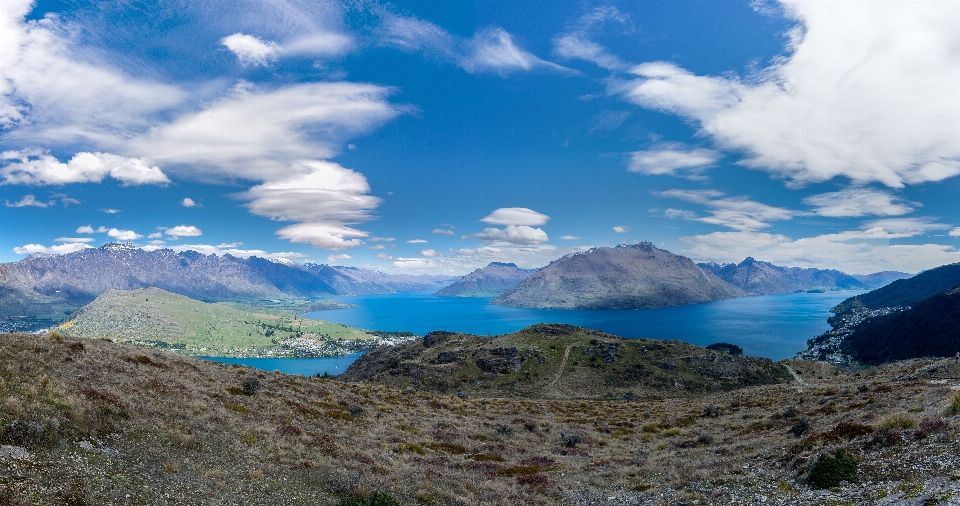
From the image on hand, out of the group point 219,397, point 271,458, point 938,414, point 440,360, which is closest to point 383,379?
point 440,360

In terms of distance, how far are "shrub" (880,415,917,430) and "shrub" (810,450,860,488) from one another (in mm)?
5146

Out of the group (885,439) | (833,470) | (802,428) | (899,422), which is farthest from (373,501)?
(802,428)

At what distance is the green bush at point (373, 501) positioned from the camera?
54.9 ft

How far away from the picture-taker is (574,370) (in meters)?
Result: 113

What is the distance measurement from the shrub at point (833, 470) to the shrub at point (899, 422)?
16.9 feet

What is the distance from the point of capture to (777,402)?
156ft

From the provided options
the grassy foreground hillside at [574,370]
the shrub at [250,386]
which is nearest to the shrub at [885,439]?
the shrub at [250,386]

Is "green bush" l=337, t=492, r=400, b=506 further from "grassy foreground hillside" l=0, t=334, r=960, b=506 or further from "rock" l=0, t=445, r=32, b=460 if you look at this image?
"rock" l=0, t=445, r=32, b=460

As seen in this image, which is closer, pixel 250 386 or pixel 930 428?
pixel 930 428

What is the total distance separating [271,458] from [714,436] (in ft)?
115

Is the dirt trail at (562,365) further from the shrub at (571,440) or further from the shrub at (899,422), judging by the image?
the shrub at (899,422)

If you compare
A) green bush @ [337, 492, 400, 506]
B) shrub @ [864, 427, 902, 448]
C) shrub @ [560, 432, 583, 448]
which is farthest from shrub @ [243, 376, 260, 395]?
shrub @ [864, 427, 902, 448]

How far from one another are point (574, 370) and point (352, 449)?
9599 centimetres

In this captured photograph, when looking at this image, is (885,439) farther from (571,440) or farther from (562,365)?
(562,365)
